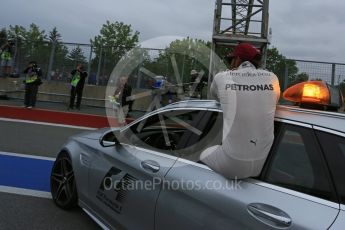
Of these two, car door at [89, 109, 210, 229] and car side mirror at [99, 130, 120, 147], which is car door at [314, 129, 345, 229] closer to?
car door at [89, 109, 210, 229]

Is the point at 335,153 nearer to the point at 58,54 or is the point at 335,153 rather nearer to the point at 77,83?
the point at 77,83

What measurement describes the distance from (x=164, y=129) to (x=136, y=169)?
57 centimetres

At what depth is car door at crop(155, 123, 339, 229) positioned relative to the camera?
8.69 feet

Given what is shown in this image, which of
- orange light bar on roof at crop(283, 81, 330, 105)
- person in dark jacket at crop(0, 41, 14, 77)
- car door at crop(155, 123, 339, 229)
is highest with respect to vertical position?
person in dark jacket at crop(0, 41, 14, 77)

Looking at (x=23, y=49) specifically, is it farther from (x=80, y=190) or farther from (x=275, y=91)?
(x=275, y=91)

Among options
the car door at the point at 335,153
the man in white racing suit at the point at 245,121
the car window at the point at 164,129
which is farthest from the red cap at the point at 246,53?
the car door at the point at 335,153

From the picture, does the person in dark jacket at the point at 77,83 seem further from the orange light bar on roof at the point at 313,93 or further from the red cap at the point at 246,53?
the orange light bar on roof at the point at 313,93

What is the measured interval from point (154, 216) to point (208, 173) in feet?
1.90

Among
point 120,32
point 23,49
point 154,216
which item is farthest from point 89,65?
point 120,32

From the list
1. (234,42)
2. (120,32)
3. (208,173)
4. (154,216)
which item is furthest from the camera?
(120,32)

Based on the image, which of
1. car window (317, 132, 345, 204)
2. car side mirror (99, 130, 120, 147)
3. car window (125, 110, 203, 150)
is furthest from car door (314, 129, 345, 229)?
car side mirror (99, 130, 120, 147)

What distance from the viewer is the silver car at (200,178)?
8.91ft

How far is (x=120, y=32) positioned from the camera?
71.5m

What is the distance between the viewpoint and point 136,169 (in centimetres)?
398
